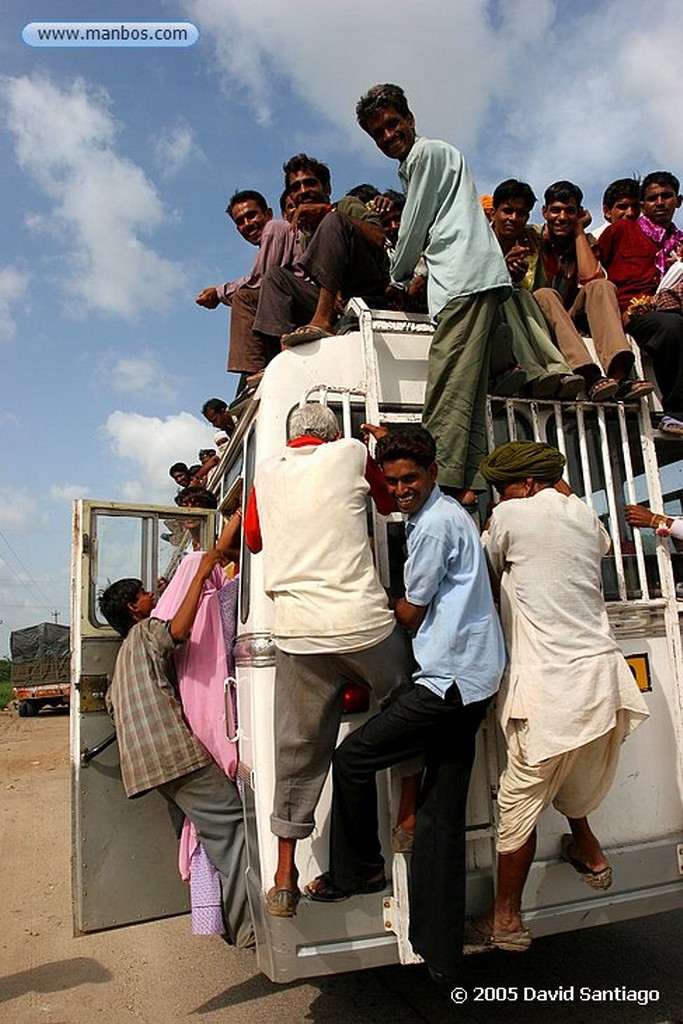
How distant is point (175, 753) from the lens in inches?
140

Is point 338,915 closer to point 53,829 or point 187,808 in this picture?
point 187,808

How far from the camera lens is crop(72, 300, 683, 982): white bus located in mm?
2752

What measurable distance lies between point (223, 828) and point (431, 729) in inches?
54.1

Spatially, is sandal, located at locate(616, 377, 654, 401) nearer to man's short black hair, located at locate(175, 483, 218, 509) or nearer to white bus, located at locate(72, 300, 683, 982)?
white bus, located at locate(72, 300, 683, 982)

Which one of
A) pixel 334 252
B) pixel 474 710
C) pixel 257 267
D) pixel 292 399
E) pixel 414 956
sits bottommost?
pixel 414 956

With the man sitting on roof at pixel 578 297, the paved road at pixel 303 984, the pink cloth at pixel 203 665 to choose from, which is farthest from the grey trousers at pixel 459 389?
the paved road at pixel 303 984

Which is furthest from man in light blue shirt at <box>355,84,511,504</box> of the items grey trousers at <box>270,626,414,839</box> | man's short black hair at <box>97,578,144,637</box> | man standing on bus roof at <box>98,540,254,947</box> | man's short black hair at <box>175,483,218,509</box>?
man's short black hair at <box>97,578,144,637</box>

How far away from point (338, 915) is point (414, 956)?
0.94 ft

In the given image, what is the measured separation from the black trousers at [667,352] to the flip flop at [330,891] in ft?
8.00

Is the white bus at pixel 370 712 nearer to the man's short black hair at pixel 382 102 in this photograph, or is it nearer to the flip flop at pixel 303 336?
the flip flop at pixel 303 336

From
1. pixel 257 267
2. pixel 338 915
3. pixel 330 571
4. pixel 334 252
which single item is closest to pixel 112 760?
pixel 338 915

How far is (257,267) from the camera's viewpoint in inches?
189

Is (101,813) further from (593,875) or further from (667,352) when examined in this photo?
(667,352)

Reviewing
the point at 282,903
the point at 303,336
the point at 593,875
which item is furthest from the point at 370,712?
the point at 303,336
